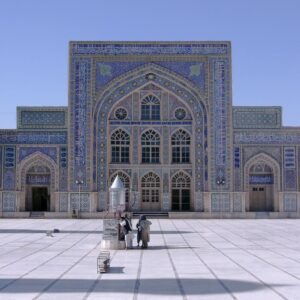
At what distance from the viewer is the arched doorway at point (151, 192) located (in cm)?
3109

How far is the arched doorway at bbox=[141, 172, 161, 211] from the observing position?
3109 centimetres

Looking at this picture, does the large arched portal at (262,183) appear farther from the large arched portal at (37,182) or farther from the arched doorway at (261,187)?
the large arched portal at (37,182)

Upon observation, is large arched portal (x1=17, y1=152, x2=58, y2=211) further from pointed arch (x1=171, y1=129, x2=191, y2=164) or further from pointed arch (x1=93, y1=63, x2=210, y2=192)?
pointed arch (x1=171, y1=129, x2=191, y2=164)

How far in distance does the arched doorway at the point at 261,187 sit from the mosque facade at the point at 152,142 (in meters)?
0.05

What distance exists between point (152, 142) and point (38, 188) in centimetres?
639

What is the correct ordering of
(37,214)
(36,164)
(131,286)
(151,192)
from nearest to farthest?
(131,286), (37,214), (36,164), (151,192)

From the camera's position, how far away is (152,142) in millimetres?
31078

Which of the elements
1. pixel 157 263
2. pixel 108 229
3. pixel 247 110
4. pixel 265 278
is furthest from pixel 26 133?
pixel 265 278

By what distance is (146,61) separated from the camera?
3103 cm

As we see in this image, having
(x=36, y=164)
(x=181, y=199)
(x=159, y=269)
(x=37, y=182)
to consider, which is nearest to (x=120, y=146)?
(x=181, y=199)

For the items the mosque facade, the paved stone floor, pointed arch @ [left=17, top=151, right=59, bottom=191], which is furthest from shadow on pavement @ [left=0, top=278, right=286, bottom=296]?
pointed arch @ [left=17, top=151, right=59, bottom=191]

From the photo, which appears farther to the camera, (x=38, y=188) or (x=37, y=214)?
(x=38, y=188)

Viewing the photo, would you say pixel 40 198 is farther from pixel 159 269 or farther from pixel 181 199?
pixel 159 269

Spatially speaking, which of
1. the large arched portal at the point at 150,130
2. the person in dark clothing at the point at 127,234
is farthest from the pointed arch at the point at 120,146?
the person in dark clothing at the point at 127,234
